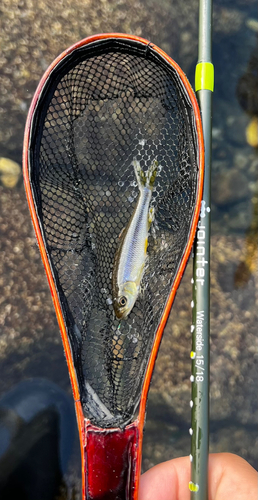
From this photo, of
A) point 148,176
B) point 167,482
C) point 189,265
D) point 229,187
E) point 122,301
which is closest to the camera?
point 167,482

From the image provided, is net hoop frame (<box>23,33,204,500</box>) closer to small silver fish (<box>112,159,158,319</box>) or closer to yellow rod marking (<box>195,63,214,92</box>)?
yellow rod marking (<box>195,63,214,92</box>)

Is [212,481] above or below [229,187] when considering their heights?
below

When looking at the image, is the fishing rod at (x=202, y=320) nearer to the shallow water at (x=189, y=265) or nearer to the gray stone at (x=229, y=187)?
the shallow water at (x=189, y=265)

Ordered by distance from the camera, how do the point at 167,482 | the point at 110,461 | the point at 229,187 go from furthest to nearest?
1. the point at 229,187
2. the point at 167,482
3. the point at 110,461

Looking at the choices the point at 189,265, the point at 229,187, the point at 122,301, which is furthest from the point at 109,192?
the point at 229,187

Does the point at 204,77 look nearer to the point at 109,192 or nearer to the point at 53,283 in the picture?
the point at 109,192

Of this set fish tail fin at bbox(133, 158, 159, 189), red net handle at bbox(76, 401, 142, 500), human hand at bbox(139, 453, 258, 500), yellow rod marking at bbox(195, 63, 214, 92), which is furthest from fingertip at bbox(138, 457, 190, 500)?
yellow rod marking at bbox(195, 63, 214, 92)
